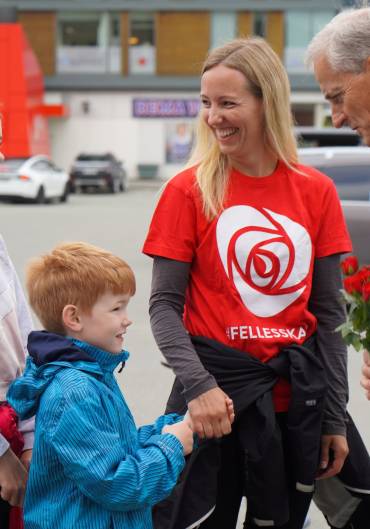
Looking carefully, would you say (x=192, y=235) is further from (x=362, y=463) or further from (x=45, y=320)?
(x=362, y=463)

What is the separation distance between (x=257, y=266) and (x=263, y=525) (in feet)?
2.58

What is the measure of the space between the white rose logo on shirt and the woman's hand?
28 cm

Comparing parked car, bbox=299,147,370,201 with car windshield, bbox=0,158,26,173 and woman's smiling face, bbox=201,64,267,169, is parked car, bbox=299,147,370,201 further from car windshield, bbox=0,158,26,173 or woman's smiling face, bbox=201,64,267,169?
car windshield, bbox=0,158,26,173

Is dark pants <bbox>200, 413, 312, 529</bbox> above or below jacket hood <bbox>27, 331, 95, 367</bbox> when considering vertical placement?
below

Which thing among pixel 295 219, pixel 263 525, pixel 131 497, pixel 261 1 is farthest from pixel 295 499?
pixel 261 1

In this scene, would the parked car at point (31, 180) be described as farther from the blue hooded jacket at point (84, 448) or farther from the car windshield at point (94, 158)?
the blue hooded jacket at point (84, 448)

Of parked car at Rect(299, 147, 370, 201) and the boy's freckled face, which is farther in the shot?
parked car at Rect(299, 147, 370, 201)

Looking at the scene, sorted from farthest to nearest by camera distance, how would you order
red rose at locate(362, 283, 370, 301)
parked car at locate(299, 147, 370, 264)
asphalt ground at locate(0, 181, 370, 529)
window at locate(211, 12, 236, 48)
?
1. window at locate(211, 12, 236, 48)
2. parked car at locate(299, 147, 370, 264)
3. asphalt ground at locate(0, 181, 370, 529)
4. red rose at locate(362, 283, 370, 301)

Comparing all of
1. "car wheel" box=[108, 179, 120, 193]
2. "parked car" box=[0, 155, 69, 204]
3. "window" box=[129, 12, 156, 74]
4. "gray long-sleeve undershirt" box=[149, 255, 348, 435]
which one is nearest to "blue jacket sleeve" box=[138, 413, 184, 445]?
"gray long-sleeve undershirt" box=[149, 255, 348, 435]

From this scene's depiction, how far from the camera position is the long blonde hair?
2.58 m

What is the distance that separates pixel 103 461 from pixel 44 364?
11.8 inches

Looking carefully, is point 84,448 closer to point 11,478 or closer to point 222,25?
point 11,478

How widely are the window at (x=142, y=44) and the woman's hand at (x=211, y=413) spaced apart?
4861cm

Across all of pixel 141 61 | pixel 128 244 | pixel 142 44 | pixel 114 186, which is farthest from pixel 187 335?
pixel 142 44
